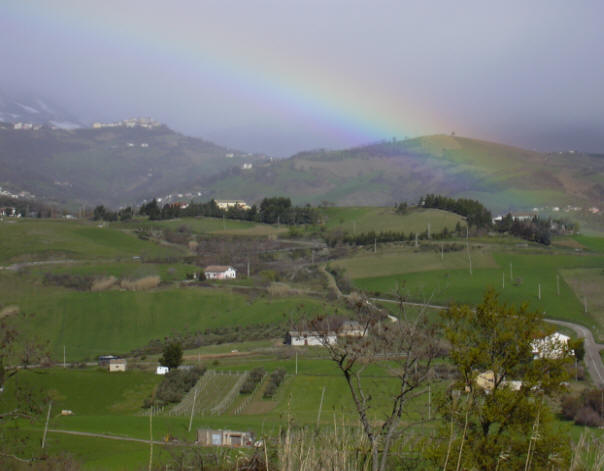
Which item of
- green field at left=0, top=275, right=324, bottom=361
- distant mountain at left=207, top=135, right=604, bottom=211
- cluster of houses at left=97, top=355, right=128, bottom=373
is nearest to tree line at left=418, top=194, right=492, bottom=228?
distant mountain at left=207, top=135, right=604, bottom=211

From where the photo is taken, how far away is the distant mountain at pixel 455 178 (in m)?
128

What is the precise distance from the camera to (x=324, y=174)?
193250 mm

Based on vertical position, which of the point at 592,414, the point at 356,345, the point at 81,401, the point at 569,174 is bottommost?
the point at 81,401

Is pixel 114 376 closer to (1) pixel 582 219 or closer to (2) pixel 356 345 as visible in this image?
(2) pixel 356 345

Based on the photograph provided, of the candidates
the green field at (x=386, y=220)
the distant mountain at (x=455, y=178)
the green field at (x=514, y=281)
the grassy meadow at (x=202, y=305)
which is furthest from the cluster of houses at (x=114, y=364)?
the distant mountain at (x=455, y=178)

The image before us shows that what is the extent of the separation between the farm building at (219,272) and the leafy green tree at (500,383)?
53.7 metres

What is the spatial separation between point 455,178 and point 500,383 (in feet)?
511

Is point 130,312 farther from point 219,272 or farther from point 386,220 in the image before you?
point 386,220

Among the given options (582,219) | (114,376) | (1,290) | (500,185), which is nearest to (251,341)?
(114,376)

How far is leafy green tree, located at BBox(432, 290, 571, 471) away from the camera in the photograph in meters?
9.77

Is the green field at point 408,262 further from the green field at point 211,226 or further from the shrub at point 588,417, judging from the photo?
the shrub at point 588,417

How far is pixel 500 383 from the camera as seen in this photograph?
36.7 feet

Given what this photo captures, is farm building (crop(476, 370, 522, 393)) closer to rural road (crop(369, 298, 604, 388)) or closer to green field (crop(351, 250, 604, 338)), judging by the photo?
rural road (crop(369, 298, 604, 388))

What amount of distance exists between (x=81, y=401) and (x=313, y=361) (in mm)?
12747
